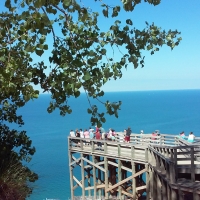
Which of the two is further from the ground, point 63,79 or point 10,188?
point 63,79

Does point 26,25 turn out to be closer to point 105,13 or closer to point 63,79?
point 63,79

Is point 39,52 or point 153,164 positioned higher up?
point 39,52

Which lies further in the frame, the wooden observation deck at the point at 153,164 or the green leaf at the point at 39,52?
the wooden observation deck at the point at 153,164

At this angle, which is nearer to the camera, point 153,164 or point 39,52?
point 39,52

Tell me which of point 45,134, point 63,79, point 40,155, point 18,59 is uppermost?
point 45,134

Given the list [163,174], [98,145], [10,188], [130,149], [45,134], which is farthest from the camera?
[45,134]

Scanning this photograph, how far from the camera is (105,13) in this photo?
3768mm

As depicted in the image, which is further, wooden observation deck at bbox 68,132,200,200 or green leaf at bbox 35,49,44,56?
wooden observation deck at bbox 68,132,200,200

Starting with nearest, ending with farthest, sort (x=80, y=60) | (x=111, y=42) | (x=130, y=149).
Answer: (x=80, y=60) < (x=111, y=42) < (x=130, y=149)

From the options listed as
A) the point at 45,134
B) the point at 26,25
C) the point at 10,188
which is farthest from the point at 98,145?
the point at 45,134

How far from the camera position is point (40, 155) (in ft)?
153

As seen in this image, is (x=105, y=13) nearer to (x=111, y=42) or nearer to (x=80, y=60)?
(x=111, y=42)

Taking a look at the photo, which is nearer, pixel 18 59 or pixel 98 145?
pixel 18 59

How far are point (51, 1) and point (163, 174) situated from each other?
8.40 metres
